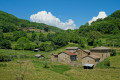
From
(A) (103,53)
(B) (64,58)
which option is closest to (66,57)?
(B) (64,58)

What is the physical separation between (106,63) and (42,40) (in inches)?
3124

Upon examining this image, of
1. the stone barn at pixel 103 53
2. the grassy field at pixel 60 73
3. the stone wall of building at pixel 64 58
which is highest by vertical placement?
the stone barn at pixel 103 53

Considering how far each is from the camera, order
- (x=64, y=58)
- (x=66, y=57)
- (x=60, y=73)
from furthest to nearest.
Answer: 1. (x=64, y=58)
2. (x=66, y=57)
3. (x=60, y=73)

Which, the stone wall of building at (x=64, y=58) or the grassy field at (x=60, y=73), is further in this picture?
the stone wall of building at (x=64, y=58)

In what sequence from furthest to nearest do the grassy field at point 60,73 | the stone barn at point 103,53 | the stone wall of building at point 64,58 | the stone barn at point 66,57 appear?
1. the stone barn at point 103,53
2. the stone wall of building at point 64,58
3. the stone barn at point 66,57
4. the grassy field at point 60,73

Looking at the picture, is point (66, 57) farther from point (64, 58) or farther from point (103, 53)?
point (103, 53)

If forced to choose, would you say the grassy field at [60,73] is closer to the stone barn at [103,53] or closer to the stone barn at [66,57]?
the stone barn at [103,53]

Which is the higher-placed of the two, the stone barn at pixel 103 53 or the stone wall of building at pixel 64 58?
the stone barn at pixel 103 53

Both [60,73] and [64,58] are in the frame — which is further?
[64,58]

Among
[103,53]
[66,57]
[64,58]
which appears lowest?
[64,58]

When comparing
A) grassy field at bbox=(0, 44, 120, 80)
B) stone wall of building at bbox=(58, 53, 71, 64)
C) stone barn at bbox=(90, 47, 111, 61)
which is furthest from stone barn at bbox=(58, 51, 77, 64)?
grassy field at bbox=(0, 44, 120, 80)

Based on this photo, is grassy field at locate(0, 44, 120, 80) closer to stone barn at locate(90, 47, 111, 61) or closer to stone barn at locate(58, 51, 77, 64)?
stone barn at locate(90, 47, 111, 61)

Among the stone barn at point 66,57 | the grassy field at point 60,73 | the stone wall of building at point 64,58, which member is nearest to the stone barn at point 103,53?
the grassy field at point 60,73

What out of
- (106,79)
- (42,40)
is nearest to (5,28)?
A: (42,40)
